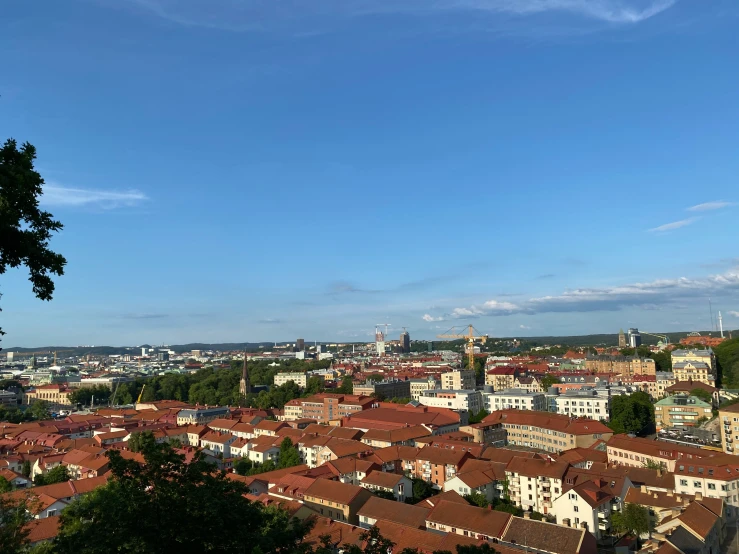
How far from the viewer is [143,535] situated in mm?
7641

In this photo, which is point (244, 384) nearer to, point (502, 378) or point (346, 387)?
point (346, 387)

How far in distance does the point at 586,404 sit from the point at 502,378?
71.0 feet

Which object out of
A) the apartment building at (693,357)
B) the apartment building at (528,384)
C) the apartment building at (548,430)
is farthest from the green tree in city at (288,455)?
the apartment building at (693,357)

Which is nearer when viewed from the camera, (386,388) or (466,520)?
(466,520)

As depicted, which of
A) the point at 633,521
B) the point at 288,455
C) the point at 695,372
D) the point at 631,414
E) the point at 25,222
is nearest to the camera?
the point at 25,222

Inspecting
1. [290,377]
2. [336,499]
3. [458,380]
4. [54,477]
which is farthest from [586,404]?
[290,377]

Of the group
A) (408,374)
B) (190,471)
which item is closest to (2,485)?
(190,471)

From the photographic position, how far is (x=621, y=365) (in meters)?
80.6

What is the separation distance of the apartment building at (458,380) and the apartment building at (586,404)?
62.1 ft

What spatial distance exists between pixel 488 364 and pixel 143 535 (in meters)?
87.1

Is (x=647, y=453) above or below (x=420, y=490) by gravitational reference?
above

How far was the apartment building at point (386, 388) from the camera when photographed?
6931 centimetres

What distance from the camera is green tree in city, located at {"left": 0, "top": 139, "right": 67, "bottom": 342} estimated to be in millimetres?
6035

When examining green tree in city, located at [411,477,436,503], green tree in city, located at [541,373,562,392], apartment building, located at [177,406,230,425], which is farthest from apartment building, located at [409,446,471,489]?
green tree in city, located at [541,373,562,392]
